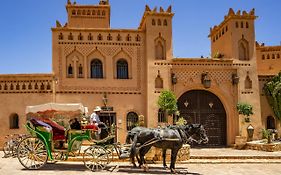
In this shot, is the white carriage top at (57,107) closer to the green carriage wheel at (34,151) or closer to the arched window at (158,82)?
the green carriage wheel at (34,151)

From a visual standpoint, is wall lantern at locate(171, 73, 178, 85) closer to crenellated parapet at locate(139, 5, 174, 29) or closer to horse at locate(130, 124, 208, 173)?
crenellated parapet at locate(139, 5, 174, 29)

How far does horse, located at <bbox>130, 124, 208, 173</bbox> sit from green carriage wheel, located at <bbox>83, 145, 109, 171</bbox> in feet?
3.08

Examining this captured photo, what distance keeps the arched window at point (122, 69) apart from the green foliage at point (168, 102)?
126 inches

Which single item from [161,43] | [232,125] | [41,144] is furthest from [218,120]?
[41,144]

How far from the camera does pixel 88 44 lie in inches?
949

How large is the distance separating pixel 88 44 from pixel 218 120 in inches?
390

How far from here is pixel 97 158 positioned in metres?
12.5

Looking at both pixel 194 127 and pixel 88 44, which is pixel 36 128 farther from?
pixel 88 44

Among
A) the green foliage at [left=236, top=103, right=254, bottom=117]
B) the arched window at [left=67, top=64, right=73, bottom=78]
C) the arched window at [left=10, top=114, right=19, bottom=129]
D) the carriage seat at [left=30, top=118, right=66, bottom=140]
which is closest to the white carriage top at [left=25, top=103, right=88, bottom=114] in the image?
the carriage seat at [left=30, top=118, right=66, bottom=140]

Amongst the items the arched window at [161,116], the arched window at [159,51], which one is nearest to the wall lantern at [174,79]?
the arched window at [159,51]

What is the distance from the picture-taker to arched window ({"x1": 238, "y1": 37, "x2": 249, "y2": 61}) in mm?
25047

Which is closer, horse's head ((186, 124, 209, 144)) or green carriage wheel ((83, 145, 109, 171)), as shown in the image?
green carriage wheel ((83, 145, 109, 171))

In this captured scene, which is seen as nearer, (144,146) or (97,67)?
(144,146)

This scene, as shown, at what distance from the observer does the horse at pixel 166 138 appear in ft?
41.3
